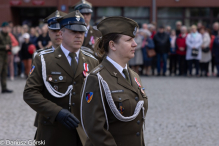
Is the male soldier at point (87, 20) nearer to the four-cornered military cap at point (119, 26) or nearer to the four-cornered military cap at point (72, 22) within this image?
the four-cornered military cap at point (72, 22)

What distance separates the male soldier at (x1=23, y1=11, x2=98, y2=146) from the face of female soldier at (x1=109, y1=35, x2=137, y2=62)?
2.82 feet

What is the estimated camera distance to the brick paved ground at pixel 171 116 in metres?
6.54

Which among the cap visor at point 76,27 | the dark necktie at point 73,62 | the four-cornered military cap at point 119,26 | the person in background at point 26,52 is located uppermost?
the four-cornered military cap at point 119,26

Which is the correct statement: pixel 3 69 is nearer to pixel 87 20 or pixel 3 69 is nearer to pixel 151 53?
pixel 151 53

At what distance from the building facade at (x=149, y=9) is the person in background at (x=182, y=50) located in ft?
23.1

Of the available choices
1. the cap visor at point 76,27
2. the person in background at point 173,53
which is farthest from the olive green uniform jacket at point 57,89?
the person in background at point 173,53

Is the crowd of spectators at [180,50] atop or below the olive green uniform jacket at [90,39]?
below

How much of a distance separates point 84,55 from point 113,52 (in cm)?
107

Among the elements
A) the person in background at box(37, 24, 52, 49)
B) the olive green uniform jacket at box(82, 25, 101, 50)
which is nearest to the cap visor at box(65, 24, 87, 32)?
the olive green uniform jacket at box(82, 25, 101, 50)

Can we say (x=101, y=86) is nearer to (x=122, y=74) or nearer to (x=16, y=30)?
(x=122, y=74)

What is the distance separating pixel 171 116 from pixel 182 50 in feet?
26.8

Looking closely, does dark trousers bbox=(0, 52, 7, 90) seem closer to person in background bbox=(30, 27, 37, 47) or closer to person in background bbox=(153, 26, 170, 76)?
person in background bbox=(30, 27, 37, 47)

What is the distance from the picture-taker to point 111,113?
3.08 m

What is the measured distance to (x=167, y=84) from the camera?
529 inches
